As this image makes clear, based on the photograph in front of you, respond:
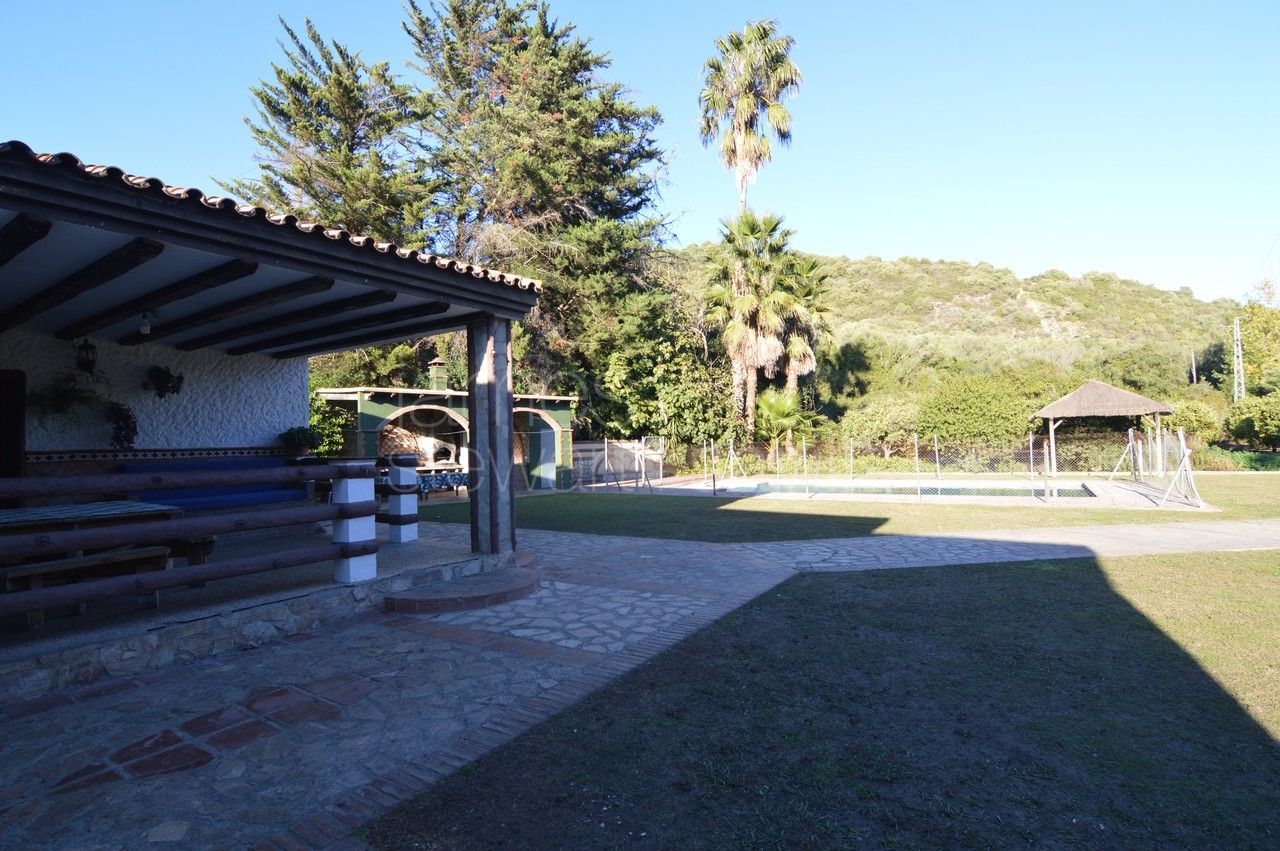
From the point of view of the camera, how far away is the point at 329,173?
20.6 meters

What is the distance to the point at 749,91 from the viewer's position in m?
24.9

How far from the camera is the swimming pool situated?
1605cm

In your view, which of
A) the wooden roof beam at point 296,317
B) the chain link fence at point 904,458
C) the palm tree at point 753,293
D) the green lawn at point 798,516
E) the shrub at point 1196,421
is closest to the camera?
the wooden roof beam at point 296,317

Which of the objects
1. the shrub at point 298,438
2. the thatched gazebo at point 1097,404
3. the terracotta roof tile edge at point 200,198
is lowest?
the shrub at point 298,438

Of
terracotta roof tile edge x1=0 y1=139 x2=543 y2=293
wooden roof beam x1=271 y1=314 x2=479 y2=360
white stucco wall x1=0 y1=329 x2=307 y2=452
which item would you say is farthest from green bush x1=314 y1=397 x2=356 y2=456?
terracotta roof tile edge x1=0 y1=139 x2=543 y2=293

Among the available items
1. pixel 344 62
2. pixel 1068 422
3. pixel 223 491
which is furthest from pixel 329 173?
Answer: pixel 1068 422

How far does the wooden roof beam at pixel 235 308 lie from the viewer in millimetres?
5156

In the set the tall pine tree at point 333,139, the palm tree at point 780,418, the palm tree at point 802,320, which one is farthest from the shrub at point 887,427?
the tall pine tree at point 333,139

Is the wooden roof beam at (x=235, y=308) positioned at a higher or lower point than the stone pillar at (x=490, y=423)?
higher

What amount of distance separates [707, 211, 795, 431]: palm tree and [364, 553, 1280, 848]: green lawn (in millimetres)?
18254

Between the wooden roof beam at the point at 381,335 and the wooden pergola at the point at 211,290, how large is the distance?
1.1 inches

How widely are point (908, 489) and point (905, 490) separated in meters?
0.28

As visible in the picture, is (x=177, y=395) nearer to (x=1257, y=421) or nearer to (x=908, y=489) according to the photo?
(x=908, y=489)

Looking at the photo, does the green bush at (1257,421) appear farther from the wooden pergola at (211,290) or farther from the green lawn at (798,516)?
the wooden pergola at (211,290)
